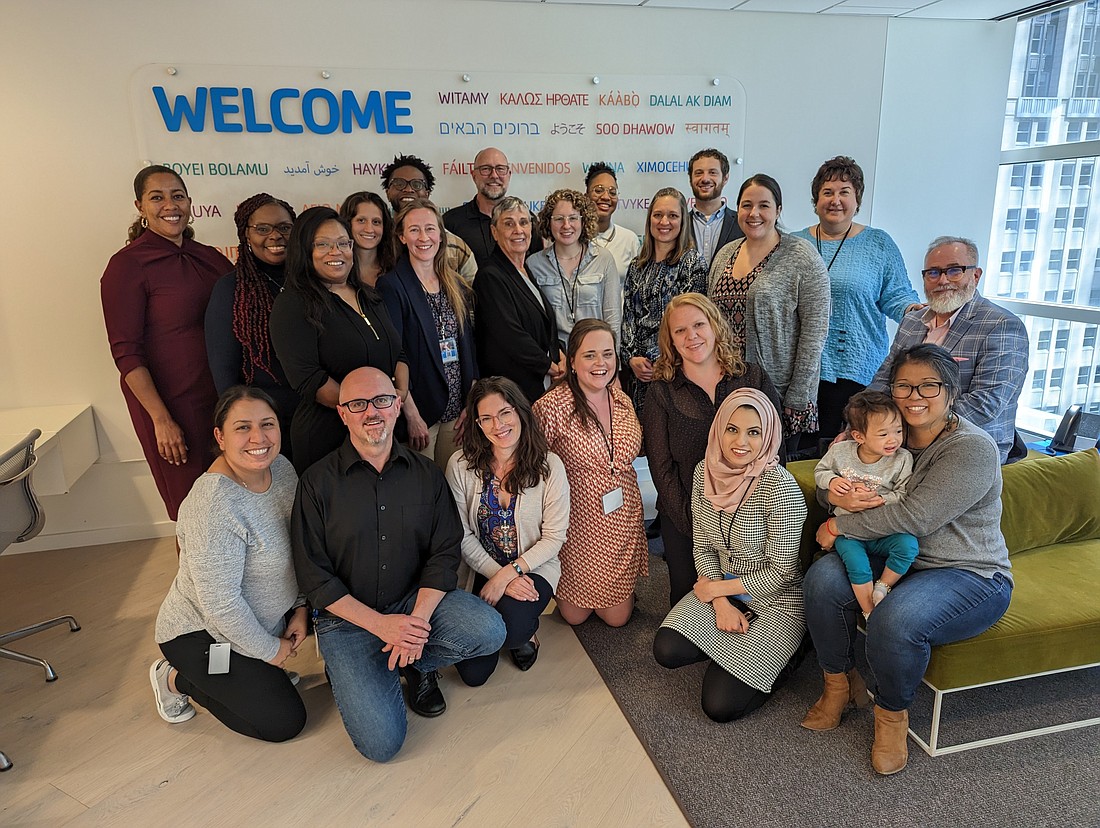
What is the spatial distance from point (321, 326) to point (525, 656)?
4.52 feet

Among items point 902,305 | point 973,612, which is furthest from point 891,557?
point 902,305

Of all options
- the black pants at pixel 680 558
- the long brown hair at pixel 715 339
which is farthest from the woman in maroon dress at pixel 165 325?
the black pants at pixel 680 558

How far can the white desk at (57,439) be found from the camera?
317cm

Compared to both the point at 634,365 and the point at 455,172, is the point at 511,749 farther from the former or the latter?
the point at 455,172

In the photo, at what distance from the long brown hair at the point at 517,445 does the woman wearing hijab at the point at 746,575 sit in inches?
23.2

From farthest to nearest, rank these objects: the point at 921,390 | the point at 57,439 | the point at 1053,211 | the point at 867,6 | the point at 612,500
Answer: the point at 1053,211, the point at 867,6, the point at 57,439, the point at 612,500, the point at 921,390

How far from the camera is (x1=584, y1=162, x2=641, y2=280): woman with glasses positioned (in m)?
3.60

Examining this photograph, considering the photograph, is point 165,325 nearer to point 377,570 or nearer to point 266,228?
point 266,228

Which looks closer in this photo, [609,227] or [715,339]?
[715,339]

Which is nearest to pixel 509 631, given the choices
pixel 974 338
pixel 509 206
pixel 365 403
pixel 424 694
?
pixel 424 694

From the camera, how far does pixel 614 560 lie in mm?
2750

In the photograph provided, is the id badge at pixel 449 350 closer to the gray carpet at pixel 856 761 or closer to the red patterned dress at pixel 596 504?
the red patterned dress at pixel 596 504

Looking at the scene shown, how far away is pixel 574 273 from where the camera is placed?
314 centimetres

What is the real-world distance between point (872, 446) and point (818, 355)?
2.41 ft
